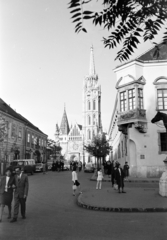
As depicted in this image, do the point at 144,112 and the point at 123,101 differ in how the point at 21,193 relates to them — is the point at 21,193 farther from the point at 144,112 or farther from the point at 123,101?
the point at 123,101

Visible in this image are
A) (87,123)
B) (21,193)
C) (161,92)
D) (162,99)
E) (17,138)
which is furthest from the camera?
(87,123)

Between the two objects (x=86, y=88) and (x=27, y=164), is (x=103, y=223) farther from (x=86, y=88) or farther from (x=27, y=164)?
(x=86, y=88)

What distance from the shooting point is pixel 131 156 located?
85.5 ft

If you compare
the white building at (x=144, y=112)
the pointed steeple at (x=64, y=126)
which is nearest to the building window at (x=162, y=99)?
the white building at (x=144, y=112)

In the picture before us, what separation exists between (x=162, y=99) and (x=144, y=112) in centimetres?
240

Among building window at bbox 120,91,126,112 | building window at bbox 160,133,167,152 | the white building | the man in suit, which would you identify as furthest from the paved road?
building window at bbox 120,91,126,112

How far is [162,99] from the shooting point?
84.5 feet

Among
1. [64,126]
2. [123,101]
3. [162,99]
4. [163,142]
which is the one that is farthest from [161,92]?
[64,126]

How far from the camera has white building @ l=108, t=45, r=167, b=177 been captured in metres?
25.0

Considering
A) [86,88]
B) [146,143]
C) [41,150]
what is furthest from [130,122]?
[86,88]

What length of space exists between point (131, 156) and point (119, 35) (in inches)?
938

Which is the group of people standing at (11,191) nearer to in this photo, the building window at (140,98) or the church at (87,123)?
the building window at (140,98)

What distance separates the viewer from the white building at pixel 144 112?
25.0 meters

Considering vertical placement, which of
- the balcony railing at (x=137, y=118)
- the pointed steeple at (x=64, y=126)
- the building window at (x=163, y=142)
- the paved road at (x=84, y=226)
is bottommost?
the paved road at (x=84, y=226)
